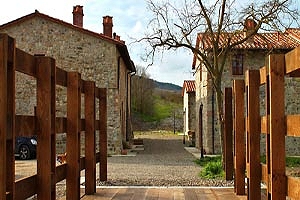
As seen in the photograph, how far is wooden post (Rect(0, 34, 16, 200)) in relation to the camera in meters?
3.85

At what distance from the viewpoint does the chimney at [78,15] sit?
965 inches

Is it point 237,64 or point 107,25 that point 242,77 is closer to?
point 237,64

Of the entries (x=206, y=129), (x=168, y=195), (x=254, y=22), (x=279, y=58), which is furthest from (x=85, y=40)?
(x=279, y=58)

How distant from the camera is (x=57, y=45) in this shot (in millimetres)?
21578

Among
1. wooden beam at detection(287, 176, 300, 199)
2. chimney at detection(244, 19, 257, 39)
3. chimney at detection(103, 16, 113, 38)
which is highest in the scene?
chimney at detection(103, 16, 113, 38)

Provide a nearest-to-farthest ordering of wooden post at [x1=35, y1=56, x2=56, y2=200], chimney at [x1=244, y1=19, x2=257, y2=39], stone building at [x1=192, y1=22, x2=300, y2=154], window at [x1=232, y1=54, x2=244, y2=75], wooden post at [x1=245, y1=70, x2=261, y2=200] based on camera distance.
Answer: wooden post at [x1=35, y1=56, x2=56, y2=200] → wooden post at [x1=245, y1=70, x2=261, y2=200] → chimney at [x1=244, y1=19, x2=257, y2=39] → stone building at [x1=192, y1=22, x2=300, y2=154] → window at [x1=232, y1=54, x2=244, y2=75]

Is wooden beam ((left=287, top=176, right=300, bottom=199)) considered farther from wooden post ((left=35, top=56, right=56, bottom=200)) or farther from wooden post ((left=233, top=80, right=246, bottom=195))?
wooden post ((left=233, top=80, right=246, bottom=195))

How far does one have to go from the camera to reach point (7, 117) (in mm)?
4023

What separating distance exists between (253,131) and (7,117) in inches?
129

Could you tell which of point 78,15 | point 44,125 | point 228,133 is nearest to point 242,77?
point 78,15

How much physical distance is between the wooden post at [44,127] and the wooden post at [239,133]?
11.7 feet

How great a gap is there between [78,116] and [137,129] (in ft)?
140

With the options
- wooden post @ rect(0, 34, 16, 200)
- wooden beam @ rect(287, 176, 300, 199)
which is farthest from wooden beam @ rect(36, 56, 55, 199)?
wooden beam @ rect(287, 176, 300, 199)

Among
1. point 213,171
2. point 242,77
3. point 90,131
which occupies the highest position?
point 242,77
